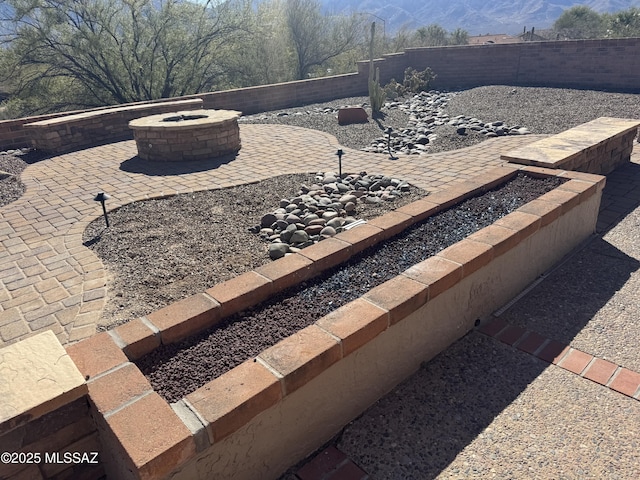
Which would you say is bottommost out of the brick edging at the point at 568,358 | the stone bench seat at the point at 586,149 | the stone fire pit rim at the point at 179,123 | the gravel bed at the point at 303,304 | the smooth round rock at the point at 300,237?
the brick edging at the point at 568,358

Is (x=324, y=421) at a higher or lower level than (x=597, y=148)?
lower

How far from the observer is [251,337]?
247 centimetres

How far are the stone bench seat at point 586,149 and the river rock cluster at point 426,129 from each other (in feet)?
7.65

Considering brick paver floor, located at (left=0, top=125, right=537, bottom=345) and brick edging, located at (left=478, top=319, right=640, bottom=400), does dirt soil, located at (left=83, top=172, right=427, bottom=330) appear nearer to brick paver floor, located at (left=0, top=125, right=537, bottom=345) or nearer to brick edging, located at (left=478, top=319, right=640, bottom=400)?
brick paver floor, located at (left=0, top=125, right=537, bottom=345)

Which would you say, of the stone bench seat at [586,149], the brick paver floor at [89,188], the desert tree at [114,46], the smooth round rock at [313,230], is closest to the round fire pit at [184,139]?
the brick paver floor at [89,188]

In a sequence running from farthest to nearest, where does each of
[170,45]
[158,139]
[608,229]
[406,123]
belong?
[170,45] < [406,123] < [158,139] < [608,229]

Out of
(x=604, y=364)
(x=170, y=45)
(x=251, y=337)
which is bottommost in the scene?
(x=604, y=364)

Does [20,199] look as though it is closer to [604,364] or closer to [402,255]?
[402,255]

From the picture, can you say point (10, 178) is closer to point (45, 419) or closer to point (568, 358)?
point (45, 419)

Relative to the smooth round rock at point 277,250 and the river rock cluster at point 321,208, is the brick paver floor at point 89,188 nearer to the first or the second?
the river rock cluster at point 321,208

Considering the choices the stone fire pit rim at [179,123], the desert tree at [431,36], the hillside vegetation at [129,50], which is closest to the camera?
the stone fire pit rim at [179,123]

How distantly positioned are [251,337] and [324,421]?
1.97 ft

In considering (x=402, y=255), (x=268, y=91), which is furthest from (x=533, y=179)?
(x=268, y=91)

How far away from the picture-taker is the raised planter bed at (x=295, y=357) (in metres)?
1.74
